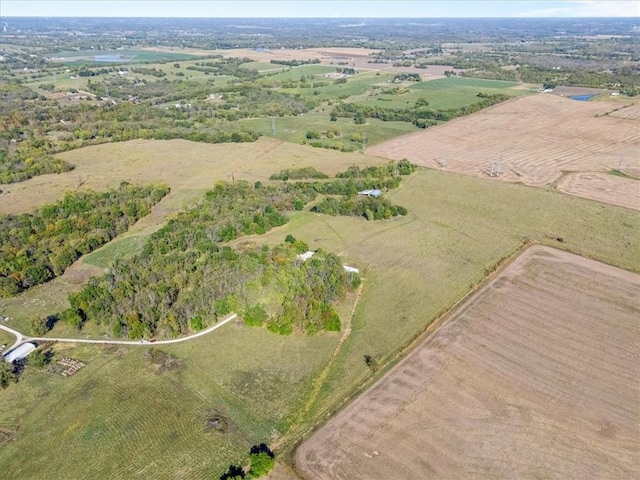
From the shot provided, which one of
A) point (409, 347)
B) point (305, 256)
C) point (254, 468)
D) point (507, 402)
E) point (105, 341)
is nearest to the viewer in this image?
point (254, 468)

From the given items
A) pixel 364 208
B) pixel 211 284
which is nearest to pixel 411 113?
pixel 364 208

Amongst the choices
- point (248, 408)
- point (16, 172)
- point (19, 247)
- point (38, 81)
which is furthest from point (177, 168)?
point (38, 81)

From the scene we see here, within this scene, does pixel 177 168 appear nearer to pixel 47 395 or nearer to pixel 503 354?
pixel 47 395

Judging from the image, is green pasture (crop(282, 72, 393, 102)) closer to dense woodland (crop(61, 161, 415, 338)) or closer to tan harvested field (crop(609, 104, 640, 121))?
tan harvested field (crop(609, 104, 640, 121))

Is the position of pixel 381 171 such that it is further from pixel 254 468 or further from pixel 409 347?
pixel 254 468

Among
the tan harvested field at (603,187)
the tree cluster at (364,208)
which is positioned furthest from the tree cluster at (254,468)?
the tan harvested field at (603,187)

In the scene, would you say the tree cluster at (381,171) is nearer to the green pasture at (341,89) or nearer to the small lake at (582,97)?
the green pasture at (341,89)
